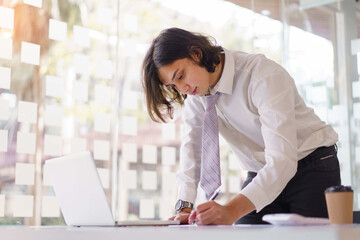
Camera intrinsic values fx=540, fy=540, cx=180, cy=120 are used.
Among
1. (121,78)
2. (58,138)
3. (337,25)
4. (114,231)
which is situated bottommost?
(114,231)

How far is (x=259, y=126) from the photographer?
1.88 meters

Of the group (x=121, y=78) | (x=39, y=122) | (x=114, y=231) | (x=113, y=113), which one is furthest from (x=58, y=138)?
(x=114, y=231)

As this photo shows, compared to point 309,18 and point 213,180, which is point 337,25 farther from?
point 213,180

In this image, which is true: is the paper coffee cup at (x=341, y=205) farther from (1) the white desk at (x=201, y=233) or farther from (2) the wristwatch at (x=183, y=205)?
(2) the wristwatch at (x=183, y=205)

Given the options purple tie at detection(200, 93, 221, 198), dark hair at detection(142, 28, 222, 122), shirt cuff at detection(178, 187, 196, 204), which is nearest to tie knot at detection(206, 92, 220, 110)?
purple tie at detection(200, 93, 221, 198)

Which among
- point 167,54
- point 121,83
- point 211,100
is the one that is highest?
point 121,83

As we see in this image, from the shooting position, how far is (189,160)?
2.05 metres

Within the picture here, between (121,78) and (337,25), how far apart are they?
6.42 feet

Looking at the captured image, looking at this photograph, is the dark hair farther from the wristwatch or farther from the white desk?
the white desk

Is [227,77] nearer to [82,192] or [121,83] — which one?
[82,192]

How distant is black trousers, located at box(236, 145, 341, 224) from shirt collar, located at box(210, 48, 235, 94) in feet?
1.18

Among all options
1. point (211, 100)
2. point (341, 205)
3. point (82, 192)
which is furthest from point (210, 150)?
point (341, 205)

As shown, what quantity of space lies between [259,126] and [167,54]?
1.33ft

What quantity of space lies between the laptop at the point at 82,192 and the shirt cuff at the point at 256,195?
23cm
